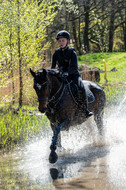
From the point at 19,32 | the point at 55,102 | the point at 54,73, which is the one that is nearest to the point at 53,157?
the point at 55,102

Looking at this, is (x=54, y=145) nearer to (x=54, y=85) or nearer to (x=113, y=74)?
(x=54, y=85)

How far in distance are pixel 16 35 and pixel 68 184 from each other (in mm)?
8084

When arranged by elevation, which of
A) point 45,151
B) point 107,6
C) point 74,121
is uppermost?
point 107,6

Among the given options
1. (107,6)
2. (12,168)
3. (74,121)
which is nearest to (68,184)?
(12,168)

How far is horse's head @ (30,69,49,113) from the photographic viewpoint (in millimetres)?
6043

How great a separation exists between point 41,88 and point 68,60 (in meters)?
1.34

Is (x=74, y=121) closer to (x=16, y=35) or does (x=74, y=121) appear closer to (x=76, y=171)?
(x=76, y=171)

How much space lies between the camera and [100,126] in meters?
8.78

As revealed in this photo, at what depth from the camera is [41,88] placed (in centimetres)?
608

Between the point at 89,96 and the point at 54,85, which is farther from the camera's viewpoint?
the point at 89,96

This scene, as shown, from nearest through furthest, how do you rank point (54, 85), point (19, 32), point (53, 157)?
point (53, 157), point (54, 85), point (19, 32)

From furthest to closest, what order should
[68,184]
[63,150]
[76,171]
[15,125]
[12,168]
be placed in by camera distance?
[15,125] < [63,150] < [12,168] < [76,171] < [68,184]

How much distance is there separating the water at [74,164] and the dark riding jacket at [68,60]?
154 centimetres

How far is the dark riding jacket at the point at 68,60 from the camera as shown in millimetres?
7031
